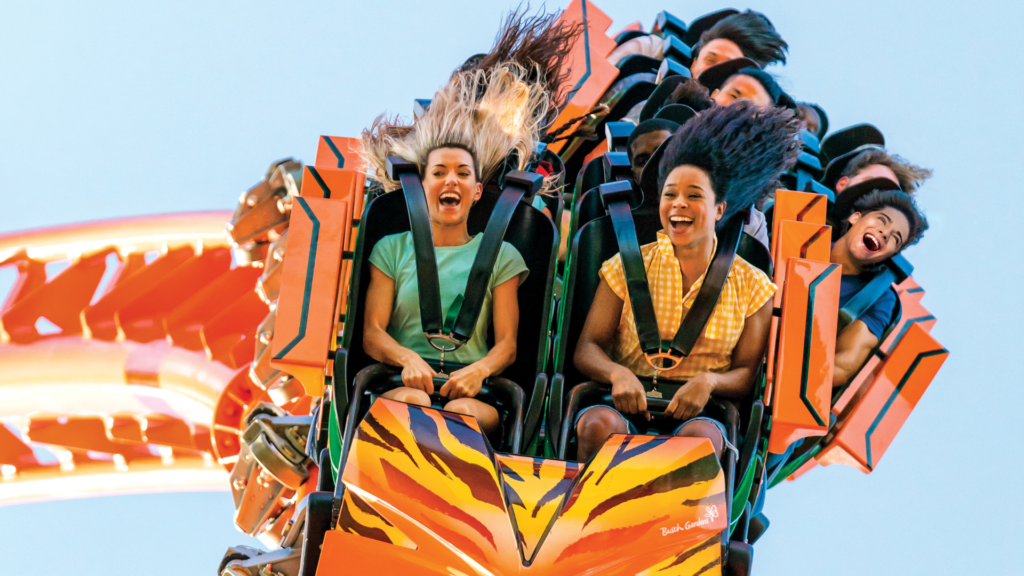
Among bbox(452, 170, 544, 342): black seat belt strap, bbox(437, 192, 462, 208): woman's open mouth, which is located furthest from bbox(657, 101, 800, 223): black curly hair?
bbox(437, 192, 462, 208): woman's open mouth

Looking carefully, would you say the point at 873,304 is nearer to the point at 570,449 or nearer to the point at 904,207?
the point at 904,207

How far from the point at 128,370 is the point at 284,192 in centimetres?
185

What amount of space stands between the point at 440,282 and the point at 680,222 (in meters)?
0.67

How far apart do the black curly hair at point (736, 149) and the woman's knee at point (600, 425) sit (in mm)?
679

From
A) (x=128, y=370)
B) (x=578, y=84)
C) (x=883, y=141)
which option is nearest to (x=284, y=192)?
(x=578, y=84)

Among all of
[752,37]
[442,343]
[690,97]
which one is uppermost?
[752,37]

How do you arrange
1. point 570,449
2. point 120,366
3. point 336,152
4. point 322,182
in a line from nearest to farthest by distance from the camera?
point 570,449
point 322,182
point 336,152
point 120,366

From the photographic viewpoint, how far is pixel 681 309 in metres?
2.80

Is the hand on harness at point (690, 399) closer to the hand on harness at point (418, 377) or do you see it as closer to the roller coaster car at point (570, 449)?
the roller coaster car at point (570, 449)

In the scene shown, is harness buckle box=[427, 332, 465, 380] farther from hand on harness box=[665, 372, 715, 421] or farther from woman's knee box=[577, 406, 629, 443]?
hand on harness box=[665, 372, 715, 421]

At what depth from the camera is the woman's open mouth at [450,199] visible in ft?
9.59

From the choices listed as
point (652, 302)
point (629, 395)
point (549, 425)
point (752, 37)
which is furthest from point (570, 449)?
point (752, 37)

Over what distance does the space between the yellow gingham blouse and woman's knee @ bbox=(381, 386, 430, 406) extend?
0.57 meters

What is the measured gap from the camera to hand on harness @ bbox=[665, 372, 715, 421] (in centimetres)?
265
